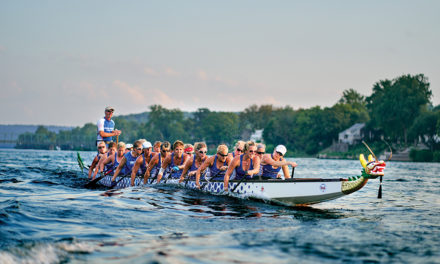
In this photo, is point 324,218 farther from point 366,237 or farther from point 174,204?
point 174,204

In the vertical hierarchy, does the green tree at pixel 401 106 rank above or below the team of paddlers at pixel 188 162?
above

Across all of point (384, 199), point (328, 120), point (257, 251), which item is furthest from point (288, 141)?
point (257, 251)

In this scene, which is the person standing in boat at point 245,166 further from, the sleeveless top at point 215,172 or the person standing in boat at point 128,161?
the person standing in boat at point 128,161

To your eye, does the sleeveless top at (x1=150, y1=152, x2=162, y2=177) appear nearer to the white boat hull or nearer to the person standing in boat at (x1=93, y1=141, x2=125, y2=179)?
the person standing in boat at (x1=93, y1=141, x2=125, y2=179)

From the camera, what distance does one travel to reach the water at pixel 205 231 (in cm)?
683

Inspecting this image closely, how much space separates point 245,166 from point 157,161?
4.06 metres

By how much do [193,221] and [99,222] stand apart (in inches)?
74.9

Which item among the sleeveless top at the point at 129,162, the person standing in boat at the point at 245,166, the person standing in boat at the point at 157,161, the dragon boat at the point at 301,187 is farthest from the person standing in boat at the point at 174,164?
the person standing in boat at the point at 245,166

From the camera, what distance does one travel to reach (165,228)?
883 centimetres

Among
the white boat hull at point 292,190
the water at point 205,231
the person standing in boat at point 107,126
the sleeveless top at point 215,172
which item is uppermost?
the person standing in boat at point 107,126

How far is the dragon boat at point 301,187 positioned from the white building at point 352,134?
9690 centimetres

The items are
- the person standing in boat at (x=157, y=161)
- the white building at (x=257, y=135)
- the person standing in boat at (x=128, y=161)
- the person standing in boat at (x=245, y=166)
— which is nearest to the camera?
the person standing in boat at (x=245, y=166)

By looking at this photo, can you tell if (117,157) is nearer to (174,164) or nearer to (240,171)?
(174,164)

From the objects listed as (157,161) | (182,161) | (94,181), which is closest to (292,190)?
(182,161)
